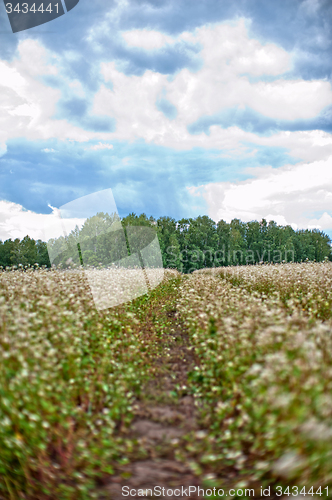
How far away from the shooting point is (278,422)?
3.20 m

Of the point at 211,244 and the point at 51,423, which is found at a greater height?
the point at 211,244

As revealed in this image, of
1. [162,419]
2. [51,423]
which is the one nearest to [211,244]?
[162,419]

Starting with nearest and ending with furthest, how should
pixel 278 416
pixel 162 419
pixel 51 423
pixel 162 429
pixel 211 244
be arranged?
pixel 278 416 < pixel 51 423 < pixel 162 429 < pixel 162 419 < pixel 211 244

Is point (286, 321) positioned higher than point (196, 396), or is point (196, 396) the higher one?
point (286, 321)

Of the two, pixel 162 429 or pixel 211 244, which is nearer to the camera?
pixel 162 429

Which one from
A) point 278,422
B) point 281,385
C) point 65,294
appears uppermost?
point 65,294

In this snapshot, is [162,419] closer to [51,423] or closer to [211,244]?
[51,423]

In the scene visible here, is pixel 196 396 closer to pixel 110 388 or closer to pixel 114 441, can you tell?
pixel 110 388

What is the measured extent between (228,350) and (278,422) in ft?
7.79

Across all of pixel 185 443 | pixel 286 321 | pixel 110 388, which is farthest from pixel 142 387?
pixel 286 321

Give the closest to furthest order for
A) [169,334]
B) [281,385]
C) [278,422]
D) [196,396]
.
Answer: [278,422] → [281,385] → [196,396] → [169,334]

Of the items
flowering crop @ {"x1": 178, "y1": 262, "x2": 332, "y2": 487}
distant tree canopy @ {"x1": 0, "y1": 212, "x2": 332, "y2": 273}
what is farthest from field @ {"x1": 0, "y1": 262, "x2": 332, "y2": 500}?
distant tree canopy @ {"x1": 0, "y1": 212, "x2": 332, "y2": 273}

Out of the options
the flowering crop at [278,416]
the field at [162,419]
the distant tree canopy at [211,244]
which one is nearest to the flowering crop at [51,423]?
the field at [162,419]

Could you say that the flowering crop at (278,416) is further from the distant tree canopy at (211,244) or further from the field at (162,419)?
the distant tree canopy at (211,244)
